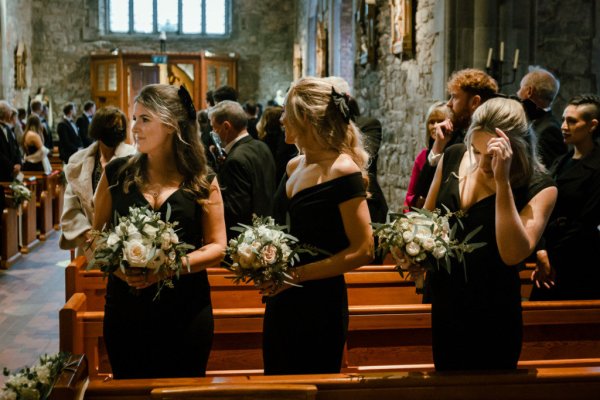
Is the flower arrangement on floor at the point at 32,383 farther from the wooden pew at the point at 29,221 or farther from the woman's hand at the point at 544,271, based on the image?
the wooden pew at the point at 29,221

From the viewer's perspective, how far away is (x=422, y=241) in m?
2.62

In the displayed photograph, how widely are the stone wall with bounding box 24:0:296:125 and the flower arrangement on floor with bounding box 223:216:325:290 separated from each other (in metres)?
20.3

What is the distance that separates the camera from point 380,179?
10.6 metres

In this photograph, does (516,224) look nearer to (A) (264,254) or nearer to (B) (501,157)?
(B) (501,157)

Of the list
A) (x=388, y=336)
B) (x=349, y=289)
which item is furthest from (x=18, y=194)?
(x=388, y=336)

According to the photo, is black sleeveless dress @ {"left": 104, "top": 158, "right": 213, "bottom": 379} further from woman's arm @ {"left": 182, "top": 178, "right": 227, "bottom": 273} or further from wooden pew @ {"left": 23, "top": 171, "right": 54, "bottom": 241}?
wooden pew @ {"left": 23, "top": 171, "right": 54, "bottom": 241}

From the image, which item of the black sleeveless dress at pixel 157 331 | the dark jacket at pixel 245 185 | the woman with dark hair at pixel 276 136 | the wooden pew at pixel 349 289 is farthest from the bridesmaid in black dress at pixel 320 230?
the woman with dark hair at pixel 276 136

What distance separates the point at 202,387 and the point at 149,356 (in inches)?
22.2

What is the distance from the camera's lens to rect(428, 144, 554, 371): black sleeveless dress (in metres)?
2.79

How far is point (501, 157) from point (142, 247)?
3.69ft

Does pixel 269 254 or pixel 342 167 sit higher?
pixel 342 167

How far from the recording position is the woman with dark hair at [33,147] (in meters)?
11.2

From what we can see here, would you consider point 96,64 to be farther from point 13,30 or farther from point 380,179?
point 380,179

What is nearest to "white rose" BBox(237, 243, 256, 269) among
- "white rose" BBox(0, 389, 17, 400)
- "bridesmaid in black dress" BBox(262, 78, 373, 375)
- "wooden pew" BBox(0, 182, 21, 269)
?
"bridesmaid in black dress" BBox(262, 78, 373, 375)
